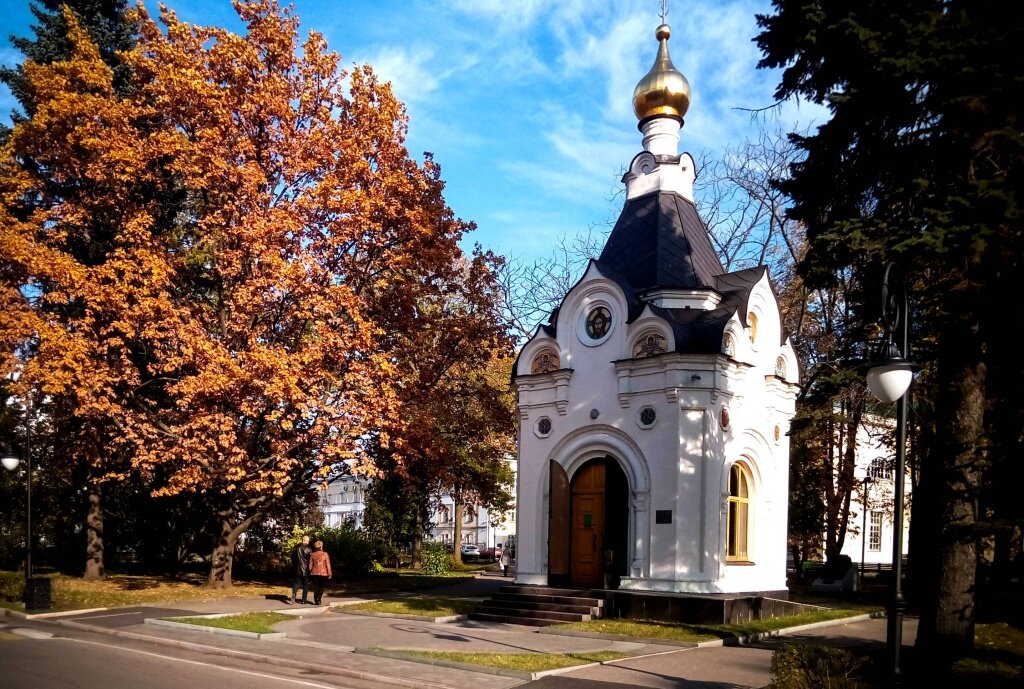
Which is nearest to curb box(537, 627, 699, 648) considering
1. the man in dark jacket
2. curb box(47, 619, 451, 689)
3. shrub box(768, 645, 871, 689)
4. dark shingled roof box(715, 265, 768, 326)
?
shrub box(768, 645, 871, 689)

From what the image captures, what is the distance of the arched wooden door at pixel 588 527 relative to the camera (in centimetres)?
1948

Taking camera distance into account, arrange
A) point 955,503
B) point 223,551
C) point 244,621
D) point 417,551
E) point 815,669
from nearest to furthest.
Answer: point 815,669 → point 955,503 → point 244,621 → point 223,551 → point 417,551

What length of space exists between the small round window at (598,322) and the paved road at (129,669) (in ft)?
32.6

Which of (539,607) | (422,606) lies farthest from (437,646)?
(422,606)

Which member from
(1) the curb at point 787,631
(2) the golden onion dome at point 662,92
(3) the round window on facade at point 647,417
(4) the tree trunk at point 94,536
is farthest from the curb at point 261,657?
(2) the golden onion dome at point 662,92

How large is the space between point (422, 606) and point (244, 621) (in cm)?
507

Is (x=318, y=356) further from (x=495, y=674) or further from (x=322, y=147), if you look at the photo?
(x=495, y=674)

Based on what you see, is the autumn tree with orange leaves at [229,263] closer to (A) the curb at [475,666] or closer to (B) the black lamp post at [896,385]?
(A) the curb at [475,666]

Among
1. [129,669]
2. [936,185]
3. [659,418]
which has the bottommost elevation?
[129,669]

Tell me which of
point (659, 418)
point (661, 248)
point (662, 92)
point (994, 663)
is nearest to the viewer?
point (994, 663)

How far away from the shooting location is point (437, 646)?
1446cm

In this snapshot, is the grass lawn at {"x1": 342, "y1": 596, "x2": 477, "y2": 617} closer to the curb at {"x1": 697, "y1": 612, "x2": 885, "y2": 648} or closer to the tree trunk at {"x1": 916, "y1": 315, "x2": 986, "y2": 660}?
the curb at {"x1": 697, "y1": 612, "x2": 885, "y2": 648}

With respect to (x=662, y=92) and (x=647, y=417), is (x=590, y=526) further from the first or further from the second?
(x=662, y=92)

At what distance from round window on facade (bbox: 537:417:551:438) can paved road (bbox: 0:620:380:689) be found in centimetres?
901
